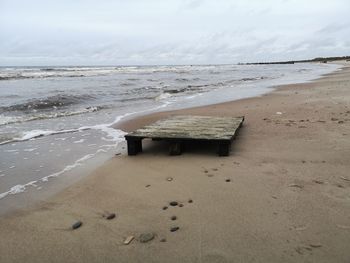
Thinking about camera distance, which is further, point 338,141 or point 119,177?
point 338,141

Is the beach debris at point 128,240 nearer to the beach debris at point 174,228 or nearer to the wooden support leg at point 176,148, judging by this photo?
the beach debris at point 174,228

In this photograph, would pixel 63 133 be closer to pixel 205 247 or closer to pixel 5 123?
pixel 5 123

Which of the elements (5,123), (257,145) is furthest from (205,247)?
(5,123)

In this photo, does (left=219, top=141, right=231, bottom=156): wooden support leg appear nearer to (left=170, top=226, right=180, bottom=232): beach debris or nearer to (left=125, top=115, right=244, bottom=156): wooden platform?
(left=125, top=115, right=244, bottom=156): wooden platform

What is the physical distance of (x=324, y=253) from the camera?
295 cm

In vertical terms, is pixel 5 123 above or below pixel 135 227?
below

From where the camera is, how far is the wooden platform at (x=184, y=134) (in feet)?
19.9

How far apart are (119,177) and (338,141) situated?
150 inches

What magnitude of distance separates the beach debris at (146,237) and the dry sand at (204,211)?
1.8 inches

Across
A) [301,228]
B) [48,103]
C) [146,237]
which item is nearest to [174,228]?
[146,237]

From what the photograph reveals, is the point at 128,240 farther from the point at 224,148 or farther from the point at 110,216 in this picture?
the point at 224,148

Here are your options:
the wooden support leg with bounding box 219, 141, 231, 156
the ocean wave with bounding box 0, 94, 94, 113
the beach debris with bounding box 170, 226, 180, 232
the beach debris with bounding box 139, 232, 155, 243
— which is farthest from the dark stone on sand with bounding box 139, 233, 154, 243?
the ocean wave with bounding box 0, 94, 94, 113

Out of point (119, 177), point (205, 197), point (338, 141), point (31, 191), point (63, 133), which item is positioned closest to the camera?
point (205, 197)

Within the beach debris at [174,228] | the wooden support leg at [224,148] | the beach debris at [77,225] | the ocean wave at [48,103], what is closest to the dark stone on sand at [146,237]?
the beach debris at [174,228]
